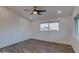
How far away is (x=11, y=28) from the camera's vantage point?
590cm

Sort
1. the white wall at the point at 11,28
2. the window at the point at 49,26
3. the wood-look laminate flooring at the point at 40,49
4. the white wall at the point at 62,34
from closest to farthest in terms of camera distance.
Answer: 1. the wood-look laminate flooring at the point at 40,49
2. the white wall at the point at 11,28
3. the white wall at the point at 62,34
4. the window at the point at 49,26

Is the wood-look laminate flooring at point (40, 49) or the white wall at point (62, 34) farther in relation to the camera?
the white wall at point (62, 34)

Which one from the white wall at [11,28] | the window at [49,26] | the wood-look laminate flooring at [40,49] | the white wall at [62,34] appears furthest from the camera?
the window at [49,26]

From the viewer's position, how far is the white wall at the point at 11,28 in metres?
5.13

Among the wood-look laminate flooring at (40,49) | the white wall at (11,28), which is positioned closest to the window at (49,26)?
the white wall at (11,28)

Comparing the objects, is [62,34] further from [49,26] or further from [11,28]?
[11,28]

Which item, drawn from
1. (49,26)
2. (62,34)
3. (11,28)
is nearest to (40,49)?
(62,34)

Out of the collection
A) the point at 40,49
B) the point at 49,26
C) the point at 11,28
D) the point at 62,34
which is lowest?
the point at 40,49

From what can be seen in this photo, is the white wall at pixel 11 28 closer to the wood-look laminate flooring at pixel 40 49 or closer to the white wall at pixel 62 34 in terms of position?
the wood-look laminate flooring at pixel 40 49

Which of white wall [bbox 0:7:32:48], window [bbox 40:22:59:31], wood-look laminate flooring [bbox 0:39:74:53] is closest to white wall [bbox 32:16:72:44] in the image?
window [bbox 40:22:59:31]

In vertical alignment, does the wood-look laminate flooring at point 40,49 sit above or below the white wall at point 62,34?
below

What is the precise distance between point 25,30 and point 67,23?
11.4 feet

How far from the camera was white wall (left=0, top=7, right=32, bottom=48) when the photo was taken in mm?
5129
